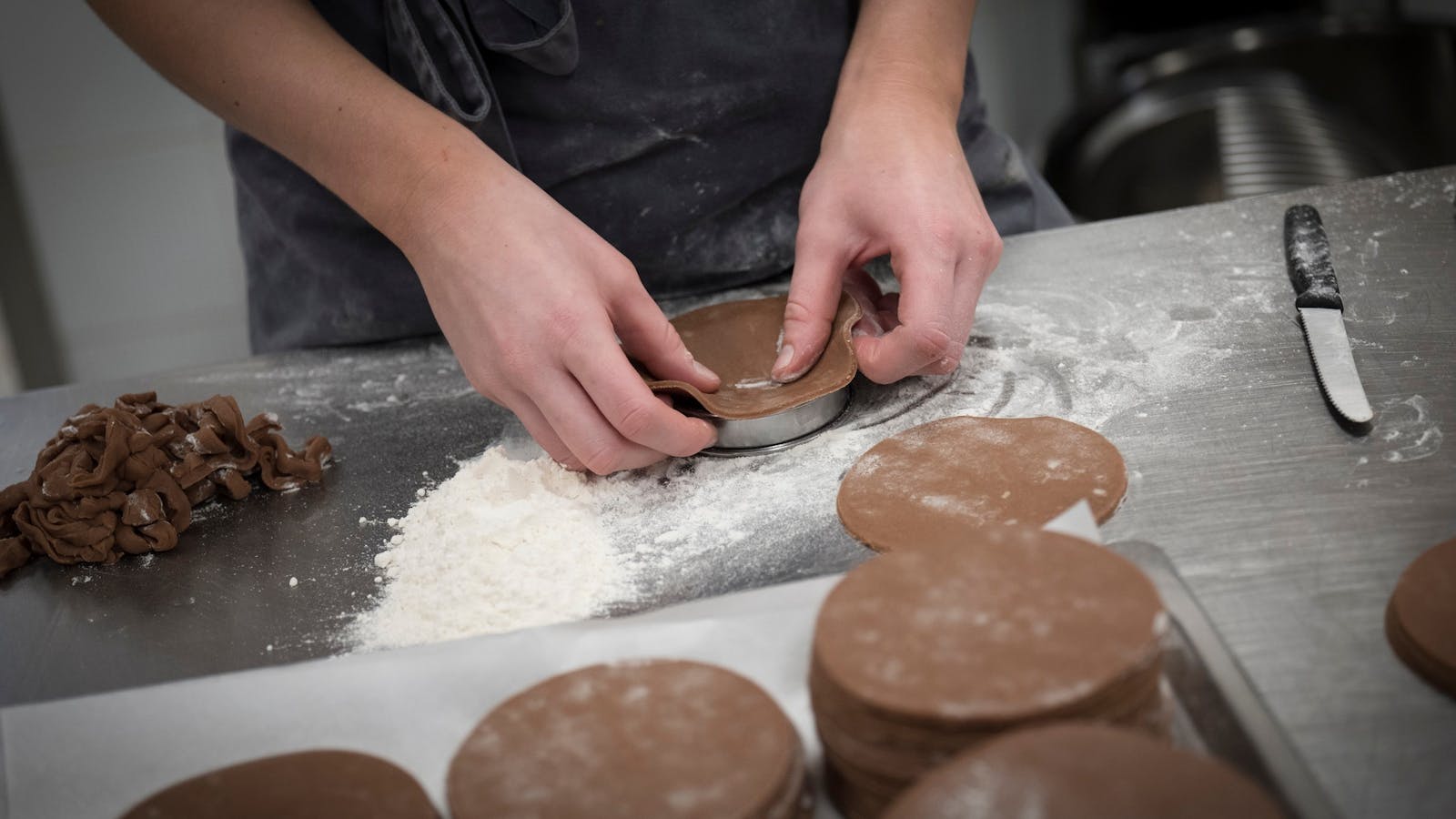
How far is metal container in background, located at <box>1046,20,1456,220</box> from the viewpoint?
2.83 m

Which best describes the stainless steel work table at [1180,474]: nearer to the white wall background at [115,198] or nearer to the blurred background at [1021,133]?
the blurred background at [1021,133]

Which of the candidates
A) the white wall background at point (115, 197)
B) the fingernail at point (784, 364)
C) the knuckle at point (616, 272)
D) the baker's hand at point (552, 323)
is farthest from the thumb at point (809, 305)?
the white wall background at point (115, 197)

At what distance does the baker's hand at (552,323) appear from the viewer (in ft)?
4.30

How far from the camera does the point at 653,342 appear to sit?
1391 mm

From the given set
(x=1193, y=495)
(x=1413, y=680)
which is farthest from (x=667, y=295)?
(x=1413, y=680)

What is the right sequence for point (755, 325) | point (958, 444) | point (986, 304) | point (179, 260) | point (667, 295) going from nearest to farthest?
1. point (958, 444)
2. point (755, 325)
3. point (986, 304)
4. point (667, 295)
5. point (179, 260)

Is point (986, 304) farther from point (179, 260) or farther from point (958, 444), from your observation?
point (179, 260)

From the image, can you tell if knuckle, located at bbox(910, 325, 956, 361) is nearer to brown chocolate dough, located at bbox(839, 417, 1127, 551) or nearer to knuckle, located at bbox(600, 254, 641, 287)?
brown chocolate dough, located at bbox(839, 417, 1127, 551)

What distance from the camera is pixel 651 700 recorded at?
0.92 m

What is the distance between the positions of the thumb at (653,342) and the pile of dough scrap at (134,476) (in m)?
0.46

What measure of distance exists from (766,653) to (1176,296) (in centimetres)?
92

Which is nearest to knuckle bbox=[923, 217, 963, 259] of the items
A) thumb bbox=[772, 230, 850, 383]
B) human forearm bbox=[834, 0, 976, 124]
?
thumb bbox=[772, 230, 850, 383]

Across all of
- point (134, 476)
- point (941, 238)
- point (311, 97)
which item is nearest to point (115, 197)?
point (311, 97)

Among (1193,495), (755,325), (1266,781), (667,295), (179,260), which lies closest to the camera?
(1266,781)
